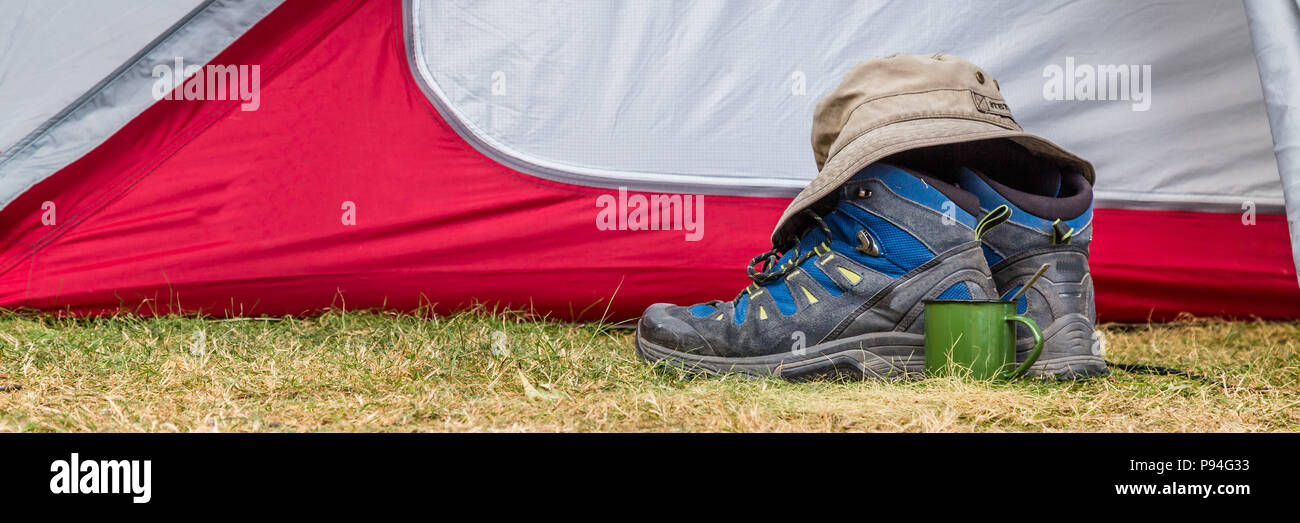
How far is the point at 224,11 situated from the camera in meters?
1.25

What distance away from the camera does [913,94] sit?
0.93 metres

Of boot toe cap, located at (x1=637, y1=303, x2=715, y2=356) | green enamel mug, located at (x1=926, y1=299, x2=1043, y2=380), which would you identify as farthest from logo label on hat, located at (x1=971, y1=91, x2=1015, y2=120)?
boot toe cap, located at (x1=637, y1=303, x2=715, y2=356)

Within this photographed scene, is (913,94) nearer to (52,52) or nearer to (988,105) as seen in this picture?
(988,105)

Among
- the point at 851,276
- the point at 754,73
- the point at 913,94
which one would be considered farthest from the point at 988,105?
the point at 754,73

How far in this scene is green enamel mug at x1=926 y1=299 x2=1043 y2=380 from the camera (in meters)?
0.85

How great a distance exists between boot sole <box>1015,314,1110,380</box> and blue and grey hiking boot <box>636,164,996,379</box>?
73mm

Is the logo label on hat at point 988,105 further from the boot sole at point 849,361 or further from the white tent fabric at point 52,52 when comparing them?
the white tent fabric at point 52,52

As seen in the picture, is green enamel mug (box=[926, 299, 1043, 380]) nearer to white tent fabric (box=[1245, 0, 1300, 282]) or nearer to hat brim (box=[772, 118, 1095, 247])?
hat brim (box=[772, 118, 1095, 247])

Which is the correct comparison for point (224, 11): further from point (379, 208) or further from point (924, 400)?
point (924, 400)

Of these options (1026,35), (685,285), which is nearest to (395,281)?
(685,285)

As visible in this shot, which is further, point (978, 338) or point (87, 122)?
point (87, 122)

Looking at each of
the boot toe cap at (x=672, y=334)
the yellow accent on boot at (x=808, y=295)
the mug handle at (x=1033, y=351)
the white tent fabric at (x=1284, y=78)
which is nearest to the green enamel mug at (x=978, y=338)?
the mug handle at (x=1033, y=351)

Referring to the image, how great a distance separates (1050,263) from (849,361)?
8.8 inches

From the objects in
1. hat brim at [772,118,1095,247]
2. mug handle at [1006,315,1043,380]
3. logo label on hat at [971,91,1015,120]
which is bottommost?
mug handle at [1006,315,1043,380]
